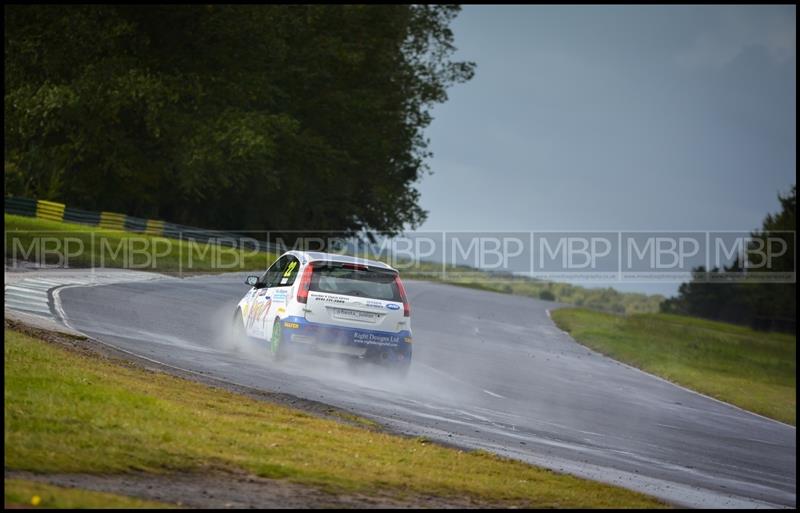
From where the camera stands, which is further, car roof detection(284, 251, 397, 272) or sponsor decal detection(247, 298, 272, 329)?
sponsor decal detection(247, 298, 272, 329)

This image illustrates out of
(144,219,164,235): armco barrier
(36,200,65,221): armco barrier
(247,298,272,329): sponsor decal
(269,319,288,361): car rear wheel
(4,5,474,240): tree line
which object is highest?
(4,5,474,240): tree line

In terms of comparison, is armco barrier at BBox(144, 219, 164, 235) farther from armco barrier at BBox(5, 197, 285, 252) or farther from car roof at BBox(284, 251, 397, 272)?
car roof at BBox(284, 251, 397, 272)

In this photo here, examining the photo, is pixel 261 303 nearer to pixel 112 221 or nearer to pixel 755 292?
pixel 112 221

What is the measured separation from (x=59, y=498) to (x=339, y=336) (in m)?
10.6

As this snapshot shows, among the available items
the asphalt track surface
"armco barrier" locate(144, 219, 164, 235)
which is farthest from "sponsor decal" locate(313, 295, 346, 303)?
"armco barrier" locate(144, 219, 164, 235)

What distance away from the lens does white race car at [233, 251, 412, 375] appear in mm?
18016

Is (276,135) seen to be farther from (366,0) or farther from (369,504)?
(369,504)

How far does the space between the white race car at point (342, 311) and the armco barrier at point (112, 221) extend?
38.9m

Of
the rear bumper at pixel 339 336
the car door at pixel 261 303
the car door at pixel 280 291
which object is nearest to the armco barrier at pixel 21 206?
the car door at pixel 261 303

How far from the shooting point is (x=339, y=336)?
18078mm

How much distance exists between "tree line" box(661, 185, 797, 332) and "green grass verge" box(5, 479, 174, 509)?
74609 millimetres

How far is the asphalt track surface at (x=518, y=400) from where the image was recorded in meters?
13.5

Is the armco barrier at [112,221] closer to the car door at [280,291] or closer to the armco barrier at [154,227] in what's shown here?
the armco barrier at [154,227]

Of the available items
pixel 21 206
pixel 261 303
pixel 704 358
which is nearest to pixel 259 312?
pixel 261 303
